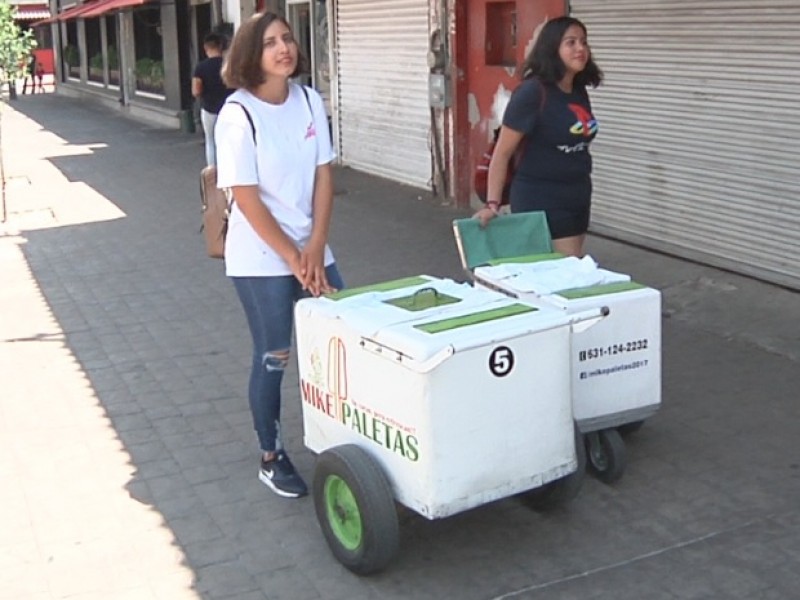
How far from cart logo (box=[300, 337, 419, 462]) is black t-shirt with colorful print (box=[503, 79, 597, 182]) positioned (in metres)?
1.64

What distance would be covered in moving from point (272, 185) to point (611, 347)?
1452 mm

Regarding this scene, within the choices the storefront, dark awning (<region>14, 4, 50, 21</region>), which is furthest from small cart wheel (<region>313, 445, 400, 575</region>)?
dark awning (<region>14, 4, 50, 21</region>)

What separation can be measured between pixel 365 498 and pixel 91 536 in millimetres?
1271

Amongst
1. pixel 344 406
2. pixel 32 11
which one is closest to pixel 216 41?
pixel 344 406

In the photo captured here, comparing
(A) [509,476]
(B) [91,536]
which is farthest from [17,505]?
(A) [509,476]

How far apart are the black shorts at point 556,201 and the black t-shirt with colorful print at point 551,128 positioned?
0.03 metres

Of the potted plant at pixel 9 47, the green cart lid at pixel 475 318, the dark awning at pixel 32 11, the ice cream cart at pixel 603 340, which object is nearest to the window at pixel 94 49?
the dark awning at pixel 32 11

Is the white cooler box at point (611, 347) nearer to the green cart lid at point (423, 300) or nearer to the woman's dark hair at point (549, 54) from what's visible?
the green cart lid at point (423, 300)

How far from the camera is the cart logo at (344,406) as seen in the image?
3.84 m

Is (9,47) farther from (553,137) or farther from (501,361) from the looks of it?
(501,361)

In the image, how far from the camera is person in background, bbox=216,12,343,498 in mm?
4297

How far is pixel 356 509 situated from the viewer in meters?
3.99

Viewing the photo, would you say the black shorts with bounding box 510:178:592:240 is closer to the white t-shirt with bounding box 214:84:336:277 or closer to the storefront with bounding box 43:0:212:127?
the white t-shirt with bounding box 214:84:336:277

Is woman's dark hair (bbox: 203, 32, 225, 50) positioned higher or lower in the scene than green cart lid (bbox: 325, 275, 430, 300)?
higher
